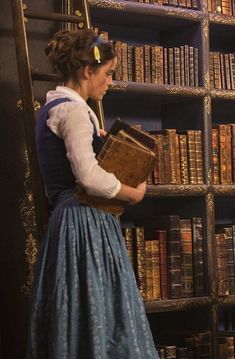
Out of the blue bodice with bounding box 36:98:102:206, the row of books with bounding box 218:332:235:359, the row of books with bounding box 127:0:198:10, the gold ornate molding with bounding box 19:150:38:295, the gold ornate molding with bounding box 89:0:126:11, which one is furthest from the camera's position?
the row of books with bounding box 218:332:235:359

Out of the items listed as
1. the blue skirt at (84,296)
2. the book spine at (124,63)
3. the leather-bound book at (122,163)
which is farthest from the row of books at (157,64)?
the blue skirt at (84,296)

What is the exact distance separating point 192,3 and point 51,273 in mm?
1555

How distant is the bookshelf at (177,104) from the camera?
350cm

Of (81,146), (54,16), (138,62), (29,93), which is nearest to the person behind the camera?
(81,146)

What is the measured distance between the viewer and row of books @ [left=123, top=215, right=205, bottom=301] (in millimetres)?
3451

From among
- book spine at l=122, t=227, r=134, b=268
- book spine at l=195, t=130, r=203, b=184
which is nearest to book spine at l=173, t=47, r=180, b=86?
book spine at l=195, t=130, r=203, b=184

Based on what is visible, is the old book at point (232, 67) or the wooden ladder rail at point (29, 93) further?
the old book at point (232, 67)

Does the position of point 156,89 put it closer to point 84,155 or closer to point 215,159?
point 215,159

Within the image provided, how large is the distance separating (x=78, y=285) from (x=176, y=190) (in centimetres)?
107

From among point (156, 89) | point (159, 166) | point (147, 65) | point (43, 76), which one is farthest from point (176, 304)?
point (43, 76)

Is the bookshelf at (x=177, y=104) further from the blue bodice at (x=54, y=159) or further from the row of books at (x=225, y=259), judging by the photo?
the blue bodice at (x=54, y=159)

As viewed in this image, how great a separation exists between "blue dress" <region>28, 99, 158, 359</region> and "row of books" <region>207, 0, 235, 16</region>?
52.3 inches

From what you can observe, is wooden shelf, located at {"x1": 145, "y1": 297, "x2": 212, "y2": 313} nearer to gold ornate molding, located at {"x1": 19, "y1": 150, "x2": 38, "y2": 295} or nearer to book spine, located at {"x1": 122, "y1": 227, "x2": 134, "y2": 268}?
book spine, located at {"x1": 122, "y1": 227, "x2": 134, "y2": 268}

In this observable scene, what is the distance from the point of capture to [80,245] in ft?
8.52
